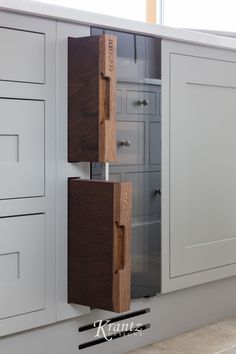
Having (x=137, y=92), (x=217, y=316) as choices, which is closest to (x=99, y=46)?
(x=137, y=92)

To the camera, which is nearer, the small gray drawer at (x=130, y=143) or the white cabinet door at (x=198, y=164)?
the small gray drawer at (x=130, y=143)

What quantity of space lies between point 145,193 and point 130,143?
16cm

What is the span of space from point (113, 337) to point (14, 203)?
1.76 ft

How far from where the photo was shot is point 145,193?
6.66 feet

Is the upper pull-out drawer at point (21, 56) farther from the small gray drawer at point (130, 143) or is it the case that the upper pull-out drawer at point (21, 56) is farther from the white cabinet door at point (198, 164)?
the white cabinet door at point (198, 164)

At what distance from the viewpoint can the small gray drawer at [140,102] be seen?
1965 mm

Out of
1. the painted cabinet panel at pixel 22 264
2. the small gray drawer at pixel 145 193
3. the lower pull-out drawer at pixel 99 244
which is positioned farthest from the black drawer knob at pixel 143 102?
the painted cabinet panel at pixel 22 264

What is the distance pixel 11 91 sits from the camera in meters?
1.65

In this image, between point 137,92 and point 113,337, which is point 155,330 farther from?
point 137,92

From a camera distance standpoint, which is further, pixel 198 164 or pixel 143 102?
pixel 198 164

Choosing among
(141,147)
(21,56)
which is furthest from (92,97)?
(141,147)

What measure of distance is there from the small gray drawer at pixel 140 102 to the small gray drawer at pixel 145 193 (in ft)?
0.60

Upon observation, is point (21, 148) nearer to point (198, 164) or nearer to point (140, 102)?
point (140, 102)

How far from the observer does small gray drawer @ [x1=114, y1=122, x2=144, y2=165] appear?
76.7 inches
